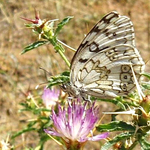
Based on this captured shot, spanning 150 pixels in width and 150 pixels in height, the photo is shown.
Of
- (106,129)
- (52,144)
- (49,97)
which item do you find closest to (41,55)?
(52,144)

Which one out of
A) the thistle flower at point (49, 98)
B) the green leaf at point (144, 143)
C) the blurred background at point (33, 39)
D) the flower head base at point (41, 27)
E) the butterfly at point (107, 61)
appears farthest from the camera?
the blurred background at point (33, 39)

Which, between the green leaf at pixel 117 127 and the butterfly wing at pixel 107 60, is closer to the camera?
the green leaf at pixel 117 127

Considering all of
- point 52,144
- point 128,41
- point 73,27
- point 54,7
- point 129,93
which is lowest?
point 52,144

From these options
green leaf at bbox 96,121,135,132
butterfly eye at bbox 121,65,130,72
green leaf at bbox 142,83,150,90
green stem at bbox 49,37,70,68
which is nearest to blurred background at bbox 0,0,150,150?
green stem at bbox 49,37,70,68

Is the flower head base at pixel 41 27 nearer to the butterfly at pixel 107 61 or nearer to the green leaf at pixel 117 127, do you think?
the butterfly at pixel 107 61

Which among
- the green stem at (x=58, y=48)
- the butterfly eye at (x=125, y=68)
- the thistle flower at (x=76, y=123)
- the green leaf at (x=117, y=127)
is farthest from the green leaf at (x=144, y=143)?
the green stem at (x=58, y=48)

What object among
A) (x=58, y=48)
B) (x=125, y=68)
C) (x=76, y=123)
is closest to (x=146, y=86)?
(x=125, y=68)

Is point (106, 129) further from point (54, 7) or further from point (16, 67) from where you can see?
point (54, 7)

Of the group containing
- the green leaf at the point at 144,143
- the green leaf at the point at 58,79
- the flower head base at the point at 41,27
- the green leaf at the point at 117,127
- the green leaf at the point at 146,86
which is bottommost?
the green leaf at the point at 144,143
